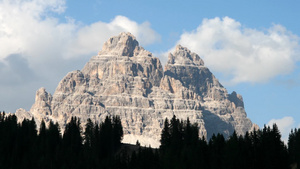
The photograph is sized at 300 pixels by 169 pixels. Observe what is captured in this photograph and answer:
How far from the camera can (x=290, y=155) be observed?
18800cm

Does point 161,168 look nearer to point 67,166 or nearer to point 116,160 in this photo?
point 116,160

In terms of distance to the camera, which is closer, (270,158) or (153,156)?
(270,158)

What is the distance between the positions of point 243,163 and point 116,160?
4305cm

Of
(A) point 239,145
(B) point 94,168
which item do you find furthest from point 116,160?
(A) point 239,145

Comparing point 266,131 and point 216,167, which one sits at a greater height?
point 266,131

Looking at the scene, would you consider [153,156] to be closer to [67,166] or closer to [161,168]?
[161,168]

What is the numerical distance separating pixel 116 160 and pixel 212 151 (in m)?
31.0

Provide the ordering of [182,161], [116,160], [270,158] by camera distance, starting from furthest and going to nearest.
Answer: [116,160], [182,161], [270,158]

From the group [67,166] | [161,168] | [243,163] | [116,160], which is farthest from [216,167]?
[67,166]

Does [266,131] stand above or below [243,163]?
above

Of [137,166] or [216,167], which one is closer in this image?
[216,167]

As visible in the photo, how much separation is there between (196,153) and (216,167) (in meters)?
9.26

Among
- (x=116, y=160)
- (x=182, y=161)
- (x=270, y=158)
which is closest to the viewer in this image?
(x=270, y=158)

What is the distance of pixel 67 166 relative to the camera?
198 m
